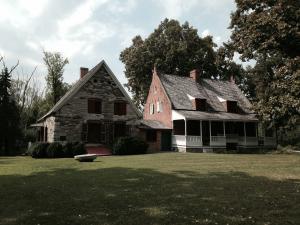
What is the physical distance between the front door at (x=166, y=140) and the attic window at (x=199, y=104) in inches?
157

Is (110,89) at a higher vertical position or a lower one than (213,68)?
lower

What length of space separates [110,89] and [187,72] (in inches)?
764

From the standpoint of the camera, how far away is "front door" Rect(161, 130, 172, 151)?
117 feet

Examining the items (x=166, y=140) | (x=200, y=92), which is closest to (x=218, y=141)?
(x=166, y=140)

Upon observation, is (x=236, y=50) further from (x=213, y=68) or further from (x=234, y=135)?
(x=213, y=68)

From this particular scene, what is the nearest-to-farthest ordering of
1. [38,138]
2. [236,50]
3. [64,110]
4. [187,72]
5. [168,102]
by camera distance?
[236,50] < [64,110] < [168,102] < [38,138] < [187,72]

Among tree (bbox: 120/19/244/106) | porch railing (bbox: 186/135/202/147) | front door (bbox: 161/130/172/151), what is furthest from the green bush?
tree (bbox: 120/19/244/106)

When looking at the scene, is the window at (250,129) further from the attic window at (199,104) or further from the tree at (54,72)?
the tree at (54,72)

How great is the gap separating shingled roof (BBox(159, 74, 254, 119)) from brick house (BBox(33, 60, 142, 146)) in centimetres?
549

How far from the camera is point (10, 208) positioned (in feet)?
26.9

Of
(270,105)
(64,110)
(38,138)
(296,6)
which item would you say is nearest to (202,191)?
(270,105)

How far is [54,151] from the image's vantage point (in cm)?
2595

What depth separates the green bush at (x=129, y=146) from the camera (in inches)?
1153

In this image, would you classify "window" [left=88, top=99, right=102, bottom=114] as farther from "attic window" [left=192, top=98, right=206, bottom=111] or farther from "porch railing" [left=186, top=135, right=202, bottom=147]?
"attic window" [left=192, top=98, right=206, bottom=111]
